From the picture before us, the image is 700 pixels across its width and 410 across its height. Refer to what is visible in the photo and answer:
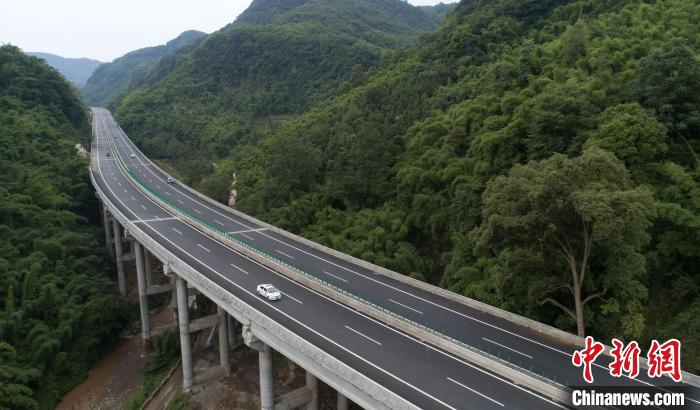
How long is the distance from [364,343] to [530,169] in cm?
1412

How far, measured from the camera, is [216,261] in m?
39.3

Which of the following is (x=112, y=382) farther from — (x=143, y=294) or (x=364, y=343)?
(x=364, y=343)

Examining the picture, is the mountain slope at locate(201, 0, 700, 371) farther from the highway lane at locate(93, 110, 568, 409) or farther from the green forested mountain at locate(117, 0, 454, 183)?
the green forested mountain at locate(117, 0, 454, 183)

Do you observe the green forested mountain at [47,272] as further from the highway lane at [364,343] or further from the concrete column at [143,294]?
the highway lane at [364,343]

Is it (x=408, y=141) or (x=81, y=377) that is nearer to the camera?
(x=81, y=377)

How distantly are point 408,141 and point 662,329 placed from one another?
110 feet

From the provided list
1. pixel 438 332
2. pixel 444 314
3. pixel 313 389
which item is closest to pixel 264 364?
pixel 313 389

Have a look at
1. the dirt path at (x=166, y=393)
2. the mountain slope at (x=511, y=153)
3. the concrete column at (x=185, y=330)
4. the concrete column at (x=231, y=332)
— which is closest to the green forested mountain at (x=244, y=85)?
the mountain slope at (x=511, y=153)

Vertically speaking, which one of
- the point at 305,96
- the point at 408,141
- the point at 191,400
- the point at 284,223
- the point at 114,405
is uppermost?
the point at 305,96

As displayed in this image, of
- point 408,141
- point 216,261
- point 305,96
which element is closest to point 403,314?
point 216,261

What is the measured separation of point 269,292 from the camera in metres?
31.5

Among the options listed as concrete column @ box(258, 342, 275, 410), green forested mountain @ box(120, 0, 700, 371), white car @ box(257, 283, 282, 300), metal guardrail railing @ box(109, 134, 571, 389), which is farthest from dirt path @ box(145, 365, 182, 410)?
green forested mountain @ box(120, 0, 700, 371)

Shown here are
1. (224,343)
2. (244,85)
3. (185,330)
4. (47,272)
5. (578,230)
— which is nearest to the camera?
(578,230)

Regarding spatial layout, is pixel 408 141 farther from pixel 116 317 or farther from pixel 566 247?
pixel 116 317
